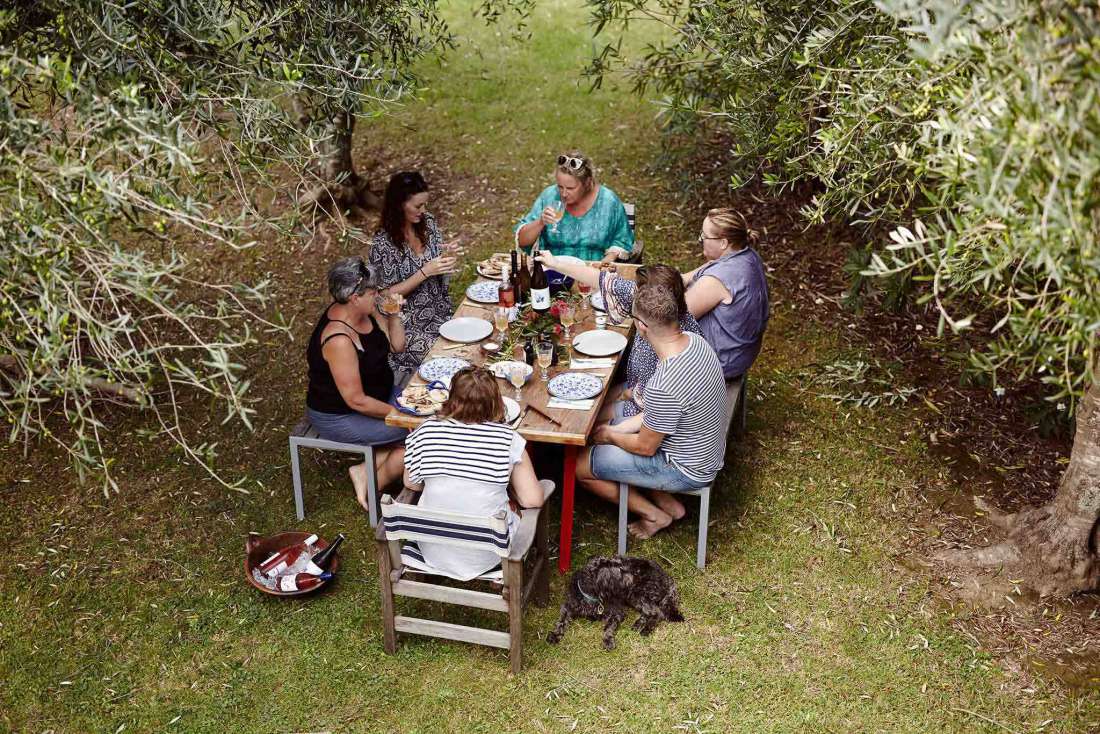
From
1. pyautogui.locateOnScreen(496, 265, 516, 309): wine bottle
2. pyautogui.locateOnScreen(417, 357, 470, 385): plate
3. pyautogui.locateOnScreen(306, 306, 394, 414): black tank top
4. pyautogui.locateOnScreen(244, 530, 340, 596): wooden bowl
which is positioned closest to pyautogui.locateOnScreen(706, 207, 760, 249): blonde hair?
pyautogui.locateOnScreen(496, 265, 516, 309): wine bottle

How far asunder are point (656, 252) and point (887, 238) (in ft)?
6.74

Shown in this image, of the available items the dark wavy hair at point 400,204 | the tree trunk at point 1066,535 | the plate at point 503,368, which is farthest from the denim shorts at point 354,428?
the tree trunk at point 1066,535

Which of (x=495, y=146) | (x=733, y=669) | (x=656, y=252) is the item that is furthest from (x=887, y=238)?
(x=495, y=146)

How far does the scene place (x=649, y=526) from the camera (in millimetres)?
6008

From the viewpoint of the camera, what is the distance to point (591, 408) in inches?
217

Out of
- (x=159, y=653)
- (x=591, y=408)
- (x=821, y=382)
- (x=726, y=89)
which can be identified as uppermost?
(x=726, y=89)

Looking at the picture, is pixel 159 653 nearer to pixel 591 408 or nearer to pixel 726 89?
pixel 591 408

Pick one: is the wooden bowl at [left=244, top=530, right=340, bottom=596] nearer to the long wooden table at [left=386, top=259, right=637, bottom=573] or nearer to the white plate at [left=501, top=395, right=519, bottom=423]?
the long wooden table at [left=386, top=259, right=637, bottom=573]

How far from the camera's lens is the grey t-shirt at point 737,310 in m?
5.93

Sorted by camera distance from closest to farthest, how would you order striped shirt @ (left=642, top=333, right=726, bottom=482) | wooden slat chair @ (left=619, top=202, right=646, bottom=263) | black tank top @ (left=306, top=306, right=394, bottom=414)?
striped shirt @ (left=642, top=333, right=726, bottom=482) < black tank top @ (left=306, top=306, right=394, bottom=414) < wooden slat chair @ (left=619, top=202, right=646, bottom=263)

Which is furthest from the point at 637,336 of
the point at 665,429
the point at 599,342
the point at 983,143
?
the point at 983,143

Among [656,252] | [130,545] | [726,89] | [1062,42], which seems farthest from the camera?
[656,252]

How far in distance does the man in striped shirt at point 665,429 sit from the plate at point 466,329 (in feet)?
3.14

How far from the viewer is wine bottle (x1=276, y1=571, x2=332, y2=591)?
549cm
